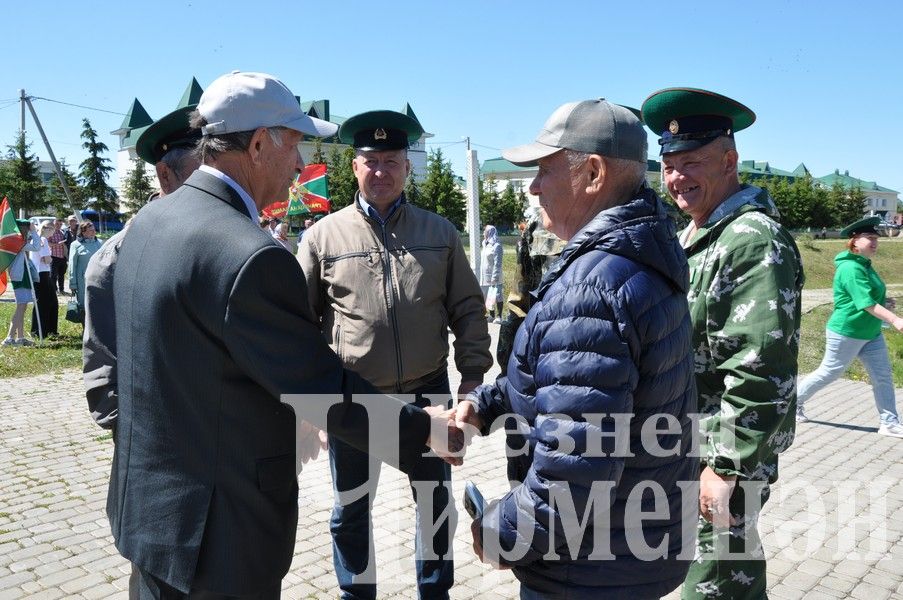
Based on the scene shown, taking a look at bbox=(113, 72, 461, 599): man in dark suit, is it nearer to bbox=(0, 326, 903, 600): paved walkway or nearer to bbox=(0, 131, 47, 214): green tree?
bbox=(0, 326, 903, 600): paved walkway

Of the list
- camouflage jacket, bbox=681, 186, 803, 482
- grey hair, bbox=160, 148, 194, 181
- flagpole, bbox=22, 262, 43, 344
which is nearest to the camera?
camouflage jacket, bbox=681, 186, 803, 482

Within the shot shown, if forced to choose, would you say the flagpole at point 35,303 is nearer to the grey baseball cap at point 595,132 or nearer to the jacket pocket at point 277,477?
the jacket pocket at point 277,477

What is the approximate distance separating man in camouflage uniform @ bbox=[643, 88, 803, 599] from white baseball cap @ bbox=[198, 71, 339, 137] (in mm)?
1483

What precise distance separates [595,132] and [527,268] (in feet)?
9.17

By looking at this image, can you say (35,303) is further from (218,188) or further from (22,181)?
(22,181)

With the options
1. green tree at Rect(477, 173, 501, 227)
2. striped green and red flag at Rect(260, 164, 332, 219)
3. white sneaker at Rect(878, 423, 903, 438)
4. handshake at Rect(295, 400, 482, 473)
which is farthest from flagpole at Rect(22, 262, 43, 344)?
green tree at Rect(477, 173, 501, 227)

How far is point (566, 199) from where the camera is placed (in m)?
2.13

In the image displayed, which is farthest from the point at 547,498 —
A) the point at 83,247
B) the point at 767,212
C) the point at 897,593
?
the point at 83,247

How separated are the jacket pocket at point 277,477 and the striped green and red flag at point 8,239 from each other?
1158cm

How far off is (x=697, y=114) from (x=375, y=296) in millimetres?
Result: 1669

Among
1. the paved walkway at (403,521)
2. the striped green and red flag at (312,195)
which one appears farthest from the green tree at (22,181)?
the paved walkway at (403,521)

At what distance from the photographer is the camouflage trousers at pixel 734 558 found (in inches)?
101

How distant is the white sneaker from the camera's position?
23.1 ft

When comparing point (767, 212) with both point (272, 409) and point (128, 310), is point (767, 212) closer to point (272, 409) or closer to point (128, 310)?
point (272, 409)
